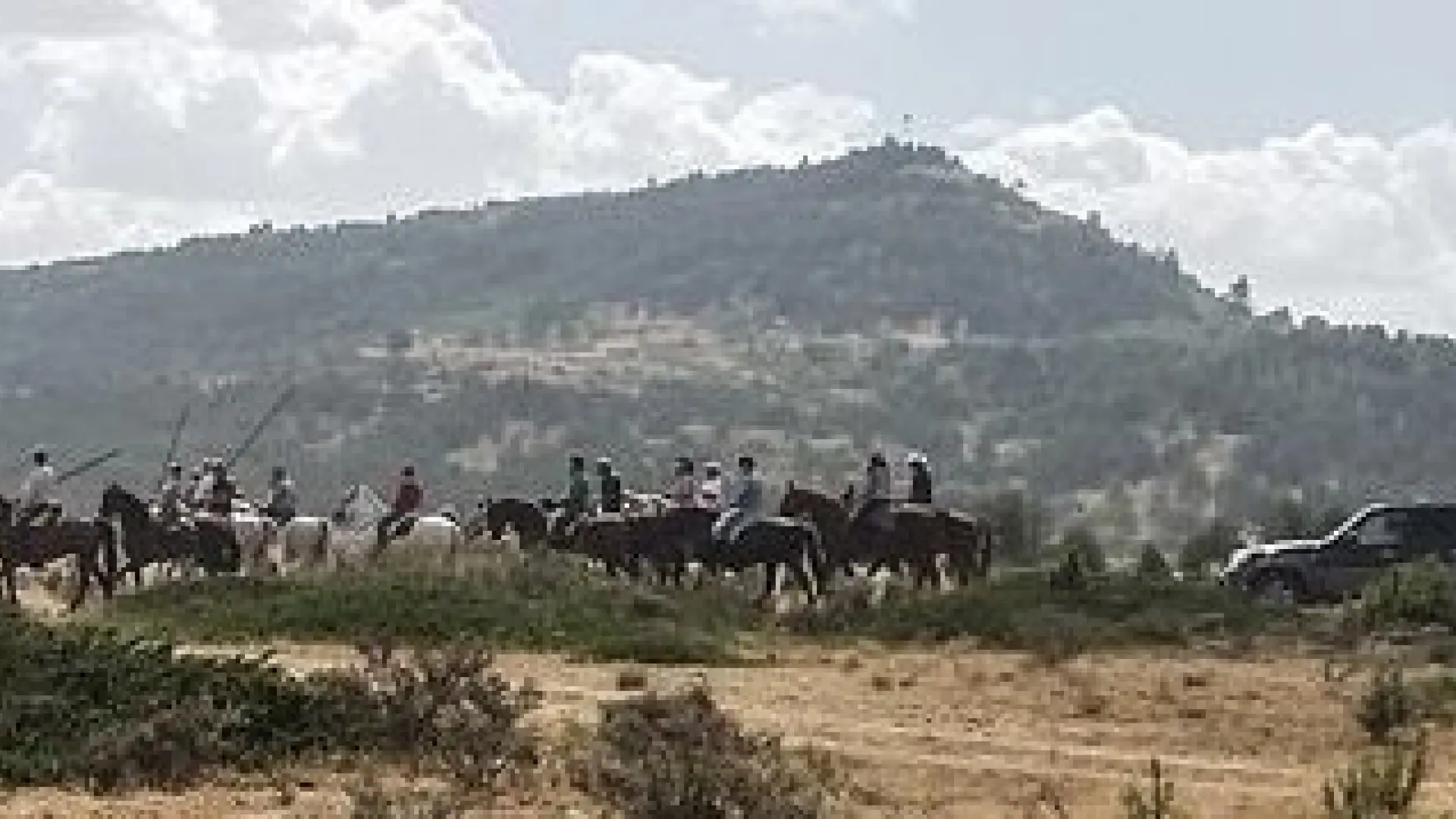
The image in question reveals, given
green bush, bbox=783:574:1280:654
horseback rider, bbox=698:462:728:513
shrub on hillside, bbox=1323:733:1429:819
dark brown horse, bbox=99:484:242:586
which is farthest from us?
horseback rider, bbox=698:462:728:513

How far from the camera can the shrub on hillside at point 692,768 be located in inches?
601

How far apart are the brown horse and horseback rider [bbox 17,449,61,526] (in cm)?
1022

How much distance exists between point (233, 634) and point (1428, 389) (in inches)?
4670

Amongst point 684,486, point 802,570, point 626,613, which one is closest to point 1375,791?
point 626,613

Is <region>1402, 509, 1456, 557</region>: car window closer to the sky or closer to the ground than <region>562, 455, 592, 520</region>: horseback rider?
closer to the ground

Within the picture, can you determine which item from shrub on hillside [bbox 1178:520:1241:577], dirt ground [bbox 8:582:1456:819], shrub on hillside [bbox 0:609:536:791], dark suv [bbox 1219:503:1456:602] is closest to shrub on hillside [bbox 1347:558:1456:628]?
dirt ground [bbox 8:582:1456:819]

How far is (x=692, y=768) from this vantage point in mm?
15586

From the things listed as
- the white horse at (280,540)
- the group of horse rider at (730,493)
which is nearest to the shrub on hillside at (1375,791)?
the group of horse rider at (730,493)

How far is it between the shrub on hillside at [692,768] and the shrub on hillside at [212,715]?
0.79 metres

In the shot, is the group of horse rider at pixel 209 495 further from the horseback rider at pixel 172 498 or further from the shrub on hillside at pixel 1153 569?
the shrub on hillside at pixel 1153 569

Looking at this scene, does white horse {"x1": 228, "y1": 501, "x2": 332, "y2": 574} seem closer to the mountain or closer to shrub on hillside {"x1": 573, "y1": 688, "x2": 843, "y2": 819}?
shrub on hillside {"x1": 573, "y1": 688, "x2": 843, "y2": 819}

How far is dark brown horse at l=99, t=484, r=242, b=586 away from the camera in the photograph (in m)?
34.9

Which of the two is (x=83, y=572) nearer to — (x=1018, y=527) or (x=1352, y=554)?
(x=1352, y=554)

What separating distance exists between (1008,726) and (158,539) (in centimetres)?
1717
